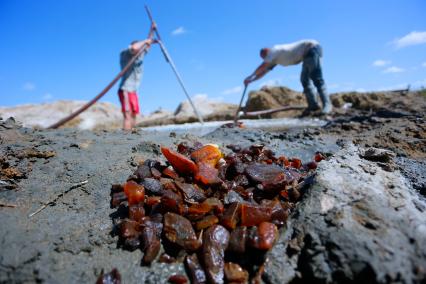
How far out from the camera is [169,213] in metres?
1.69

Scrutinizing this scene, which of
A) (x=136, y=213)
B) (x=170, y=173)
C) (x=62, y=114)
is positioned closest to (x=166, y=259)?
(x=136, y=213)

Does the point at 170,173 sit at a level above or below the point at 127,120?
below

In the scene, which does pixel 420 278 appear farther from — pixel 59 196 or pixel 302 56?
pixel 302 56

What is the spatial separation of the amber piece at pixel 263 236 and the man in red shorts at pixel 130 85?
16.1 ft

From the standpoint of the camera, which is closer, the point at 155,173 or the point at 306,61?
the point at 155,173

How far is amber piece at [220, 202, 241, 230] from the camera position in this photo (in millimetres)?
1624

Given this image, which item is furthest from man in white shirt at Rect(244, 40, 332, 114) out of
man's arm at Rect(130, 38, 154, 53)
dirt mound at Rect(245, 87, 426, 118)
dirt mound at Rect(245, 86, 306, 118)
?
dirt mound at Rect(245, 86, 306, 118)

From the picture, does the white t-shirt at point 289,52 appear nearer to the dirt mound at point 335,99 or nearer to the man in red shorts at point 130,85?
the dirt mound at point 335,99

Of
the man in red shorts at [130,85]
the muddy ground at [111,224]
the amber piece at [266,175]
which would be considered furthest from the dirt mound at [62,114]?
the amber piece at [266,175]

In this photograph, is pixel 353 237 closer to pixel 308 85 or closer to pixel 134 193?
pixel 134 193

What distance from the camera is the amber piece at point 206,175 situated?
6.63ft

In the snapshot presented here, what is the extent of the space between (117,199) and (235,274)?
3.15 ft

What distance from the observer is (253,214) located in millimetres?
1646

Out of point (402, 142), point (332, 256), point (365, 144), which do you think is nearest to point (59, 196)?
point (332, 256)
